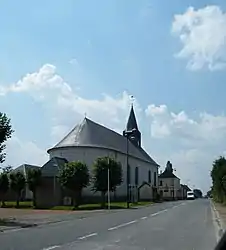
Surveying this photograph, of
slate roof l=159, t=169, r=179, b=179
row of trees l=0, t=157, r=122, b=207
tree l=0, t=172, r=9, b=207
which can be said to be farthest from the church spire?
tree l=0, t=172, r=9, b=207

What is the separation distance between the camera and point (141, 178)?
131m

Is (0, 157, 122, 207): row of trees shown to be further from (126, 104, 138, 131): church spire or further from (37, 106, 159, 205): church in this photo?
(126, 104, 138, 131): church spire

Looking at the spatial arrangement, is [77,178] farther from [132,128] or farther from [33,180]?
[132,128]

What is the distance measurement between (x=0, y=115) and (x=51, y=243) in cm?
2074

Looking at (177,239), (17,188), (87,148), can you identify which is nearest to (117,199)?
(87,148)

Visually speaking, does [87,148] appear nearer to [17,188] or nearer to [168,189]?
[17,188]

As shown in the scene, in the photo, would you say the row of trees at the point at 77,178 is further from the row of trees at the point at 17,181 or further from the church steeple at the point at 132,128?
the church steeple at the point at 132,128

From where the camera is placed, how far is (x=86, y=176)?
66625 mm

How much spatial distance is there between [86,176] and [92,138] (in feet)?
145

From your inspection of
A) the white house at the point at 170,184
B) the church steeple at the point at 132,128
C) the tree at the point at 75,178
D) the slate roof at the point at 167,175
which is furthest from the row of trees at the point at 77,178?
the slate roof at the point at 167,175

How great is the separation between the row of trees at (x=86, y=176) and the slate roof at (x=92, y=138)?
36.6m

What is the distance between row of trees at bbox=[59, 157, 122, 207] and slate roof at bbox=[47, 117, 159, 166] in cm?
3664

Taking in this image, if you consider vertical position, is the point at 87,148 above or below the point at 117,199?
above

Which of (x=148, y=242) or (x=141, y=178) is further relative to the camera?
(x=141, y=178)
